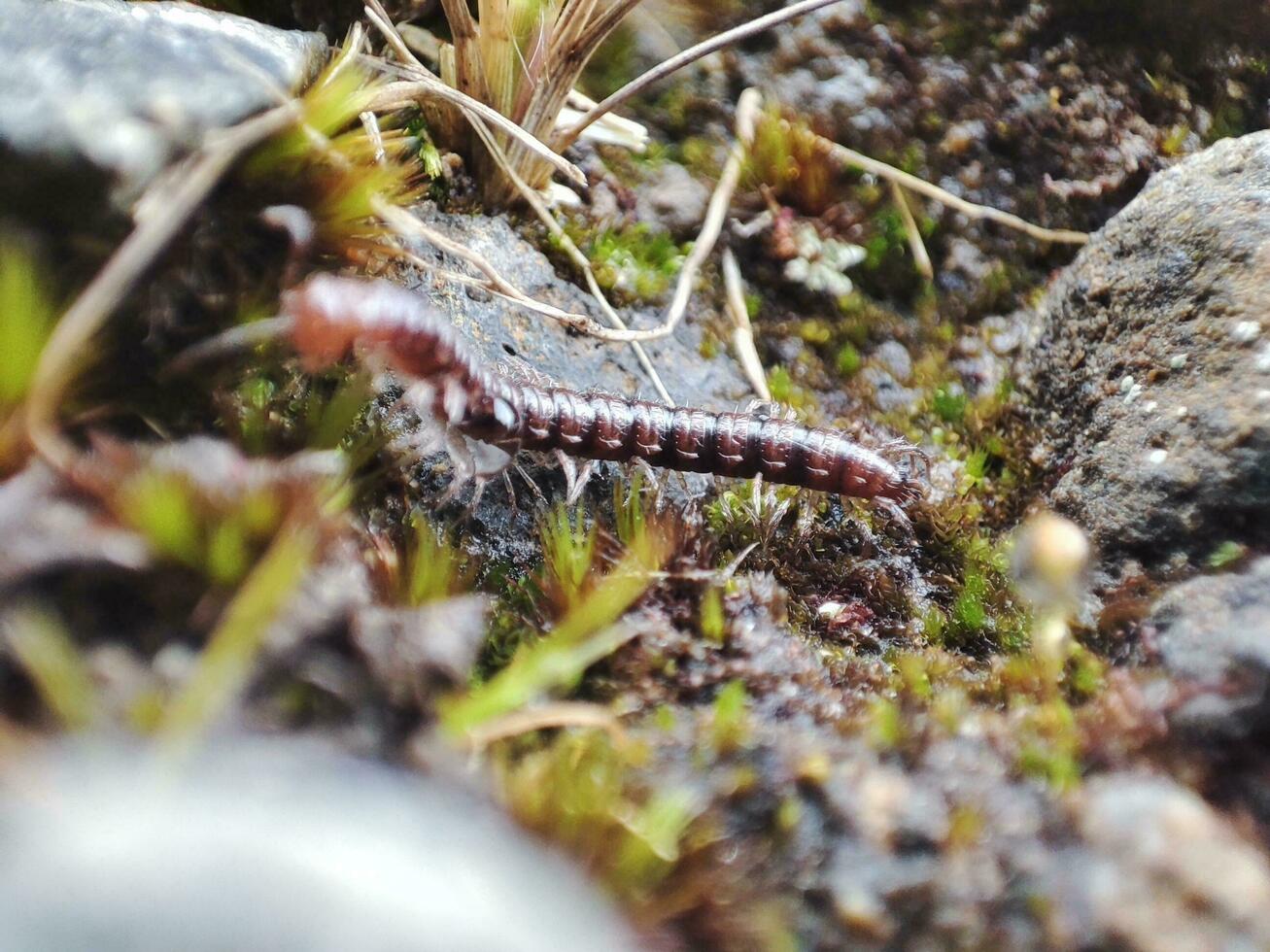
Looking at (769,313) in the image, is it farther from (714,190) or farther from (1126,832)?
(1126,832)

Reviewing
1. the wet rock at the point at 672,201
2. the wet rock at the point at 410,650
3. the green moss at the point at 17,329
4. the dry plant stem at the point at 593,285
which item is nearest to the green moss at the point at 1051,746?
the wet rock at the point at 410,650

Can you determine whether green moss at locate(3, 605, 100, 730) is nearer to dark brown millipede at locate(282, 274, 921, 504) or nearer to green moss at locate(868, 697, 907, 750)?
dark brown millipede at locate(282, 274, 921, 504)

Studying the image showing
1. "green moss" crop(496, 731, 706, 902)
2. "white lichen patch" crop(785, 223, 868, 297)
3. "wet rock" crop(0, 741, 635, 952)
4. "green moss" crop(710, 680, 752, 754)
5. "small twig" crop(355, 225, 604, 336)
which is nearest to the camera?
"wet rock" crop(0, 741, 635, 952)

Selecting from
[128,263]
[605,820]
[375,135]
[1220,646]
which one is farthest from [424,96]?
[1220,646]

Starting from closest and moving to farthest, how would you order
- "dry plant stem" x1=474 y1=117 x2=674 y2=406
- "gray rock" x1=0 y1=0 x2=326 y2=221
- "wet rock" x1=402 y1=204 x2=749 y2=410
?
"gray rock" x1=0 y1=0 x2=326 y2=221 → "wet rock" x1=402 y1=204 x2=749 y2=410 → "dry plant stem" x1=474 y1=117 x2=674 y2=406

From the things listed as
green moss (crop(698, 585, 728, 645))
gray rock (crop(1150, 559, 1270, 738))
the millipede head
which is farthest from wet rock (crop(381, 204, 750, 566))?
gray rock (crop(1150, 559, 1270, 738))

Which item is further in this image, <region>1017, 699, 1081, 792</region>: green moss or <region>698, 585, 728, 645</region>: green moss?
<region>698, 585, 728, 645</region>: green moss

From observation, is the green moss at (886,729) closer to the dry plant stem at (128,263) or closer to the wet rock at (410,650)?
the wet rock at (410,650)
